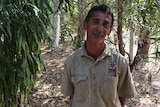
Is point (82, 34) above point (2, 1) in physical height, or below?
below

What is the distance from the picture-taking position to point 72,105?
109cm

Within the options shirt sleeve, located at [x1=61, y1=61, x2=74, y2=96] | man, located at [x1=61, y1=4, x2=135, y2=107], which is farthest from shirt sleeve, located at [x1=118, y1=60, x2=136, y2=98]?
shirt sleeve, located at [x1=61, y1=61, x2=74, y2=96]

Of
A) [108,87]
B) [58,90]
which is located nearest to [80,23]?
[58,90]

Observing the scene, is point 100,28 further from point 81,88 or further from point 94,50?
point 81,88

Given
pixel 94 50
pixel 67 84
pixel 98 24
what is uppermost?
pixel 98 24

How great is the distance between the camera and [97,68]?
1.06 meters

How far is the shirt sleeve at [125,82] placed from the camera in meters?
1.08

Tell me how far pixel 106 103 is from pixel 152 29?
51.6 inches

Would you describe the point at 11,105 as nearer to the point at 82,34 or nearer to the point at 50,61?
the point at 82,34

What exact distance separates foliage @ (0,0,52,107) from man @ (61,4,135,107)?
0.38 meters

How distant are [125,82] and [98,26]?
0.27 metres

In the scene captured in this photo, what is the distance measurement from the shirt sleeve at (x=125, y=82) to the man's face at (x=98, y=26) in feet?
0.47

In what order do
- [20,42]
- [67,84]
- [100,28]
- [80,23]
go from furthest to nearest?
[80,23] < [20,42] < [67,84] < [100,28]

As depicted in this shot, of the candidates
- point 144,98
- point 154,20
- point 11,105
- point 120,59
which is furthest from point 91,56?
point 144,98
